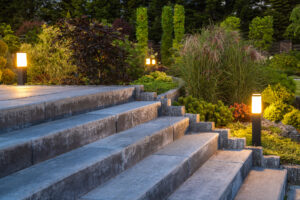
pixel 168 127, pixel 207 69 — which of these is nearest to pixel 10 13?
pixel 207 69

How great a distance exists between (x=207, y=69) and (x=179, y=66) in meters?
0.59

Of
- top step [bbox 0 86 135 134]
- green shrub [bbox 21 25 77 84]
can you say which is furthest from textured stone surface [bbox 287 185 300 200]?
green shrub [bbox 21 25 77 84]

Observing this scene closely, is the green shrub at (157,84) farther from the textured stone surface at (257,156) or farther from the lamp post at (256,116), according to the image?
the textured stone surface at (257,156)

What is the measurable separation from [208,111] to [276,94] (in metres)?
2.32

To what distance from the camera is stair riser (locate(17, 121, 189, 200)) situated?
90.2 inches

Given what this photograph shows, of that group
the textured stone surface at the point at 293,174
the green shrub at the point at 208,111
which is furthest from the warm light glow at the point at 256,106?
the green shrub at the point at 208,111

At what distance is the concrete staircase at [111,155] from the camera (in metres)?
2.46

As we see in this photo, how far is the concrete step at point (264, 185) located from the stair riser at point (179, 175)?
0.51m

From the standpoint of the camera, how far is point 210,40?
22.4 feet

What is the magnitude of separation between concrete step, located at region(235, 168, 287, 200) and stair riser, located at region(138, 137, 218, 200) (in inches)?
20.0

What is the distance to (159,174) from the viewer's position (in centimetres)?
293

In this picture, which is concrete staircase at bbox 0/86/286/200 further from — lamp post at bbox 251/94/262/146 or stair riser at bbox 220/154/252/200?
lamp post at bbox 251/94/262/146

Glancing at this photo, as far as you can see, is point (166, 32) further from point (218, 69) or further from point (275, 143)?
point (275, 143)

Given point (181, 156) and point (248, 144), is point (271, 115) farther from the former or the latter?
point (181, 156)
